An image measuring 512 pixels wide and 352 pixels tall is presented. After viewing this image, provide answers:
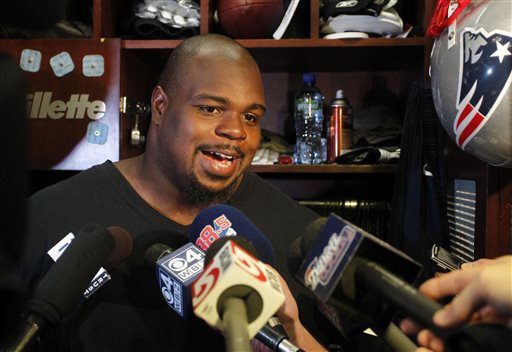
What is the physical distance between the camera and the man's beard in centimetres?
145

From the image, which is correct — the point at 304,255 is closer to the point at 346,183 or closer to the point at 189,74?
the point at 189,74

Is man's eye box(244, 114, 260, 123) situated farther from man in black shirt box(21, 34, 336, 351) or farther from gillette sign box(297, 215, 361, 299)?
gillette sign box(297, 215, 361, 299)

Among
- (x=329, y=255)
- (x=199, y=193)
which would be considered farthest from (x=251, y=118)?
(x=329, y=255)

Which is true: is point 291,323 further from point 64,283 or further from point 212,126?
point 212,126

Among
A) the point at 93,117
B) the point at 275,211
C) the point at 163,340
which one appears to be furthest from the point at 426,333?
the point at 93,117

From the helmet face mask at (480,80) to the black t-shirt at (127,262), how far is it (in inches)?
21.5

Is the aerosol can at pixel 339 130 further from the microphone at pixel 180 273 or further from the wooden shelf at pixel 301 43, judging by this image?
the microphone at pixel 180 273

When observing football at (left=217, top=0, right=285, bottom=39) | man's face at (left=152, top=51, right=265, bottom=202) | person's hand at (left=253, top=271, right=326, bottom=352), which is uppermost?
football at (left=217, top=0, right=285, bottom=39)

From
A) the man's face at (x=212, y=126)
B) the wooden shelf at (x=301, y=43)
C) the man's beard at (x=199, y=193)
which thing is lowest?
the man's beard at (x=199, y=193)

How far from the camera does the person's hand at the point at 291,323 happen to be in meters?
0.88

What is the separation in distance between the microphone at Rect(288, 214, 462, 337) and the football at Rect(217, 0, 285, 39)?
142cm

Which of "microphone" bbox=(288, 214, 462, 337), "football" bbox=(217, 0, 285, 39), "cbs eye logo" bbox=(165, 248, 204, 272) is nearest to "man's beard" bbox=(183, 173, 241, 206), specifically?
"cbs eye logo" bbox=(165, 248, 204, 272)

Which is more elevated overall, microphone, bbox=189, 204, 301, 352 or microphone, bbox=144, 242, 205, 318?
microphone, bbox=189, 204, 301, 352

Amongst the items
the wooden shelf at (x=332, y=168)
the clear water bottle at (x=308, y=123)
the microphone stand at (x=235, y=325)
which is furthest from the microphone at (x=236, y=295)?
the clear water bottle at (x=308, y=123)
